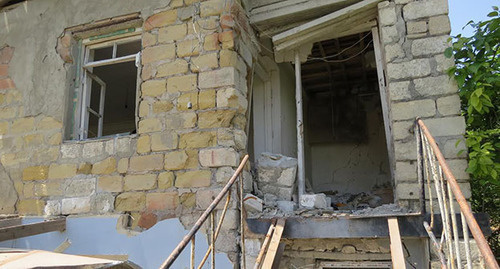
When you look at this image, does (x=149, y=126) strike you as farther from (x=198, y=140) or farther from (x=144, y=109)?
(x=198, y=140)

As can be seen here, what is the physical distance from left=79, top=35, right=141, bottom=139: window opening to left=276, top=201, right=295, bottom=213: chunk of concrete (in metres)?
1.87

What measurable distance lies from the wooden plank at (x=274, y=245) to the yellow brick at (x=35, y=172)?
2659 mm

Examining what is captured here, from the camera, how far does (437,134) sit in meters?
3.42

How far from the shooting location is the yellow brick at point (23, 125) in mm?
4500

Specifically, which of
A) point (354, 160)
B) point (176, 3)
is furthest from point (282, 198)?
point (354, 160)

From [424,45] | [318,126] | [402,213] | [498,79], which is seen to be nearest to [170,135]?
[402,213]

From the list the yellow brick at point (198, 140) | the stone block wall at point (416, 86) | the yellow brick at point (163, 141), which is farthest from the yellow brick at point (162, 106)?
the stone block wall at point (416, 86)

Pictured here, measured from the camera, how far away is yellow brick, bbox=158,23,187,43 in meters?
4.14

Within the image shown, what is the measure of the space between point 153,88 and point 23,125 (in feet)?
5.58

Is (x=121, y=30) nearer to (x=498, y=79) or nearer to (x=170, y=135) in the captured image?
(x=170, y=135)

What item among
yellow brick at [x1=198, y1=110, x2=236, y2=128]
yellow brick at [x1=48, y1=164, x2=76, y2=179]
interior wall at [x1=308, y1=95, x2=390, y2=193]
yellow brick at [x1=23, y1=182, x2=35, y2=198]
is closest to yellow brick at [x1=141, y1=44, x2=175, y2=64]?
yellow brick at [x1=198, y1=110, x2=236, y2=128]

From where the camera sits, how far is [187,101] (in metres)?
3.95

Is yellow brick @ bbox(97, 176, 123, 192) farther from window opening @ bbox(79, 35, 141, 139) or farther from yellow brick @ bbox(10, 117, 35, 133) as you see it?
yellow brick @ bbox(10, 117, 35, 133)

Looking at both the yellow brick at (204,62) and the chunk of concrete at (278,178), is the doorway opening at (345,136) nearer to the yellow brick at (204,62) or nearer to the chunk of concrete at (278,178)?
the chunk of concrete at (278,178)
